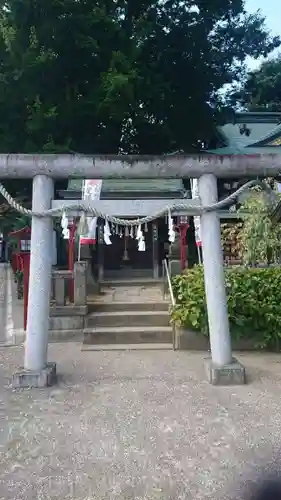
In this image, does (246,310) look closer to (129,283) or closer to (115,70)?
(129,283)

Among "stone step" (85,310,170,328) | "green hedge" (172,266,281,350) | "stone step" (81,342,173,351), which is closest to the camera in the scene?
"green hedge" (172,266,281,350)

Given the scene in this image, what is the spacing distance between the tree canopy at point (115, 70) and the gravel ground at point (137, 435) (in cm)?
790

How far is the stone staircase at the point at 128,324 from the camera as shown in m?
7.84

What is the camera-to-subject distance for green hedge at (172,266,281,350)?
7246 mm

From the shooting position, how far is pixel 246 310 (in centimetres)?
729

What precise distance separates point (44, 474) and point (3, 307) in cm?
932

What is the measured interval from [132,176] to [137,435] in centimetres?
312

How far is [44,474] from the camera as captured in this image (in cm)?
338

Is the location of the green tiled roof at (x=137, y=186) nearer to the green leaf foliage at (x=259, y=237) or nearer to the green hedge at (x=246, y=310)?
the green leaf foliage at (x=259, y=237)

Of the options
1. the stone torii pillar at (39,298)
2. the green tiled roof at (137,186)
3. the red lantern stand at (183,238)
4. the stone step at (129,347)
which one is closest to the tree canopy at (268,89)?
the green tiled roof at (137,186)

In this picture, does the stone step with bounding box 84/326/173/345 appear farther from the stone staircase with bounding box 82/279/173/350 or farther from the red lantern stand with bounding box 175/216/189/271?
the red lantern stand with bounding box 175/216/189/271

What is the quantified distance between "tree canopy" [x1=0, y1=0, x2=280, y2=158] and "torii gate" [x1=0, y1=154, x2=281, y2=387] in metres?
6.33

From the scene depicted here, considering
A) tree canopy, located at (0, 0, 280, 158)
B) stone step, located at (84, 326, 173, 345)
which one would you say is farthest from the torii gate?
tree canopy, located at (0, 0, 280, 158)

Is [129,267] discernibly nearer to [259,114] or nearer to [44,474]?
[44,474]
